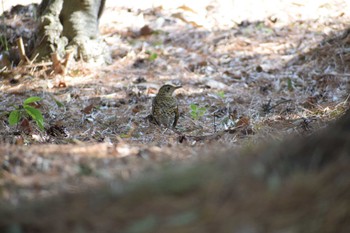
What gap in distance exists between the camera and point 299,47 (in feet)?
29.2

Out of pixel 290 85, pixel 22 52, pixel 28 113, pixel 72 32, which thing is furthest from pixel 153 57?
pixel 28 113

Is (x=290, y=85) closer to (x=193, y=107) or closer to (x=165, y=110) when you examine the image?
(x=193, y=107)

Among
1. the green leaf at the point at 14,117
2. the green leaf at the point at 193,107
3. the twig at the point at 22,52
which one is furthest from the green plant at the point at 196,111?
the twig at the point at 22,52

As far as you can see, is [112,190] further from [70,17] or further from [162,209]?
[70,17]

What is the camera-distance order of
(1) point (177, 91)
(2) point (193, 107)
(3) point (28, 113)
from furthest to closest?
1. (1) point (177, 91)
2. (2) point (193, 107)
3. (3) point (28, 113)

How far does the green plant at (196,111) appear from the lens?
21.0ft

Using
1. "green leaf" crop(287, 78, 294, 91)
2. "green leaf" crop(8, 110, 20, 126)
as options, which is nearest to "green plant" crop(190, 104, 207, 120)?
"green leaf" crop(287, 78, 294, 91)

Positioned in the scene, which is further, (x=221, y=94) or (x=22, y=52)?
(x=22, y=52)

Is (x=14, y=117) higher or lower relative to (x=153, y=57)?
higher

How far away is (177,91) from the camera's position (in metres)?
7.36

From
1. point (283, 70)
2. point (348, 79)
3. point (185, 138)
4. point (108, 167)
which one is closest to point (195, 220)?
point (108, 167)

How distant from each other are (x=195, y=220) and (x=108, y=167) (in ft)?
2.59

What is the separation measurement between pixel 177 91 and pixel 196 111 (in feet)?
2.82

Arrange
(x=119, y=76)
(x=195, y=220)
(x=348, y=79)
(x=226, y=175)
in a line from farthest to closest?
(x=119, y=76), (x=348, y=79), (x=226, y=175), (x=195, y=220)
